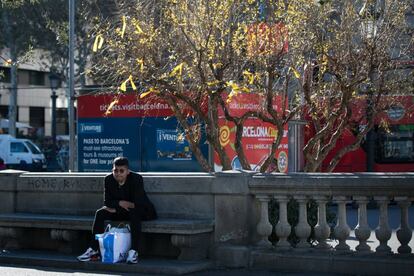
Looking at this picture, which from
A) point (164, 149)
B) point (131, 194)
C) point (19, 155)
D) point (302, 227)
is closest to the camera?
point (302, 227)

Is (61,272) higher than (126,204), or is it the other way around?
(126,204)

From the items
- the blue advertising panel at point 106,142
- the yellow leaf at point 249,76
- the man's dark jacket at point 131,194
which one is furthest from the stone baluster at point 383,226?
the blue advertising panel at point 106,142

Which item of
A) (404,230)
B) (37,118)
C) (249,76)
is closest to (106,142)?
(249,76)

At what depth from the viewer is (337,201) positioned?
30.8 ft

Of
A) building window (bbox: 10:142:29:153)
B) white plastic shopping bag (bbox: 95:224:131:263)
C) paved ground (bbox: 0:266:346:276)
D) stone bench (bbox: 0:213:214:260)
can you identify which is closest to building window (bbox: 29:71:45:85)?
building window (bbox: 10:142:29:153)

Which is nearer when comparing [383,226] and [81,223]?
[383,226]

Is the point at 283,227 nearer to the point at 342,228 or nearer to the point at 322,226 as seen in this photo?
the point at 322,226

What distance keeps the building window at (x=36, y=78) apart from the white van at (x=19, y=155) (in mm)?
26306

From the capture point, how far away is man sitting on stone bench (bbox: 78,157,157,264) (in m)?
10.3

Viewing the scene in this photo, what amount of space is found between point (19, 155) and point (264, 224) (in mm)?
32400

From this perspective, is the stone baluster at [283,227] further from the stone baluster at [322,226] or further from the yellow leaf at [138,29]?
the yellow leaf at [138,29]

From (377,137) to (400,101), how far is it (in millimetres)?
13241

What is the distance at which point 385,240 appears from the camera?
9.09m

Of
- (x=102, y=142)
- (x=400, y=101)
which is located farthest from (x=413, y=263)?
(x=102, y=142)
